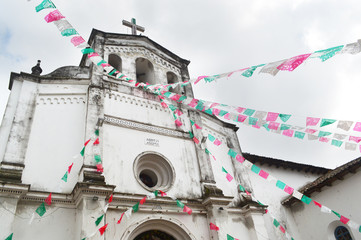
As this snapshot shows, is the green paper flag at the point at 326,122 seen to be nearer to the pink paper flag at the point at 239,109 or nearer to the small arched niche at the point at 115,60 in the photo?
the pink paper flag at the point at 239,109

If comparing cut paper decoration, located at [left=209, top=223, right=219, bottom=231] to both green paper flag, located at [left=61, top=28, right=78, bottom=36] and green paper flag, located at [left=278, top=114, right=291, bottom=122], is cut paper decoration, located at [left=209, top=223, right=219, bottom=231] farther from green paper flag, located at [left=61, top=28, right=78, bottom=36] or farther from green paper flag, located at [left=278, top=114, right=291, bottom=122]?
green paper flag, located at [left=61, top=28, right=78, bottom=36]

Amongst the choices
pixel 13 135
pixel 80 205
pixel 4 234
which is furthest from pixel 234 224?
pixel 13 135

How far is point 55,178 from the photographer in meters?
7.73

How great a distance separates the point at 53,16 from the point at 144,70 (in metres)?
5.81

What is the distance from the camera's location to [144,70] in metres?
13.3

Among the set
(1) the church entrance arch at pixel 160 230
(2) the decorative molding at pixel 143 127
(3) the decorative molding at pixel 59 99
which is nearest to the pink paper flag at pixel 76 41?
(3) the decorative molding at pixel 59 99

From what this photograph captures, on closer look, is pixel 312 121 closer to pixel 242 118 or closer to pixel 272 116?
pixel 272 116

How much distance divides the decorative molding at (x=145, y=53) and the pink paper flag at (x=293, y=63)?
7873 mm

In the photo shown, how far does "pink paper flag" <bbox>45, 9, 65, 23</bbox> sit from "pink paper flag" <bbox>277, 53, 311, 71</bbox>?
641cm

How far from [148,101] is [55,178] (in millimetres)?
4681

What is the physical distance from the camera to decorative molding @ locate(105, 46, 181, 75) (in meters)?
12.2

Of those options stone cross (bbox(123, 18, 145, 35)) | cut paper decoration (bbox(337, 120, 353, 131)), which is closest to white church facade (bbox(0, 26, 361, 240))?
stone cross (bbox(123, 18, 145, 35))

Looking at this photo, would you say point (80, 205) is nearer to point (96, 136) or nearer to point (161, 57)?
point (96, 136)

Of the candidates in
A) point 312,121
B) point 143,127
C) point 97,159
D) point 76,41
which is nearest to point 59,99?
point 76,41
